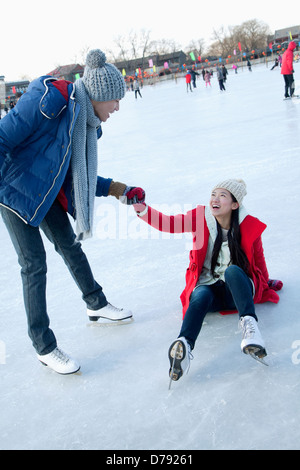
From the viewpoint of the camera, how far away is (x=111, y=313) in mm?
2133

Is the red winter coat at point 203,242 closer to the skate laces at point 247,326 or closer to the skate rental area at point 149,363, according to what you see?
the skate rental area at point 149,363

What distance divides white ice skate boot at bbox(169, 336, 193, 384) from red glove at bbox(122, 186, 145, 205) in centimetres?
63

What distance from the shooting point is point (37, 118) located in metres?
1.55

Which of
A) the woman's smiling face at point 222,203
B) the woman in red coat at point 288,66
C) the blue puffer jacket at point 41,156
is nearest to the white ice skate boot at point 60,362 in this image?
the blue puffer jacket at point 41,156

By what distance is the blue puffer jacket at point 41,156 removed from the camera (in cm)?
158

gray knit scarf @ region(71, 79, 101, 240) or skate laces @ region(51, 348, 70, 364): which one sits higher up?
gray knit scarf @ region(71, 79, 101, 240)

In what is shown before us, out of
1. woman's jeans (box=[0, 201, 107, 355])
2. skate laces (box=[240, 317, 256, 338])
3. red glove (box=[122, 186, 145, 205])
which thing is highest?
red glove (box=[122, 186, 145, 205])

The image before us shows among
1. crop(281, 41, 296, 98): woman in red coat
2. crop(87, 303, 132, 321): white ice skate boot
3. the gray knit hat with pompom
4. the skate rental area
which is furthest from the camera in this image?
crop(281, 41, 296, 98): woman in red coat

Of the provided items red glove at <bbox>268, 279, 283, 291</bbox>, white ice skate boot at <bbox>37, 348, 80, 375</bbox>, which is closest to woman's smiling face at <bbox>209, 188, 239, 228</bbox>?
red glove at <bbox>268, 279, 283, 291</bbox>

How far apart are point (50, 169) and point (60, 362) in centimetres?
76

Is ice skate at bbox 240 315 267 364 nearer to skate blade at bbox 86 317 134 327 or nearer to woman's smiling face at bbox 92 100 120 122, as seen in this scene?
skate blade at bbox 86 317 134 327

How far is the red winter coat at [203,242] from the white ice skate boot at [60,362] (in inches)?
20.9

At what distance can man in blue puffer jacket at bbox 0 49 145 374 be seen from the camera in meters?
1.58

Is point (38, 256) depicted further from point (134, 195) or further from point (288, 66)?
point (288, 66)
